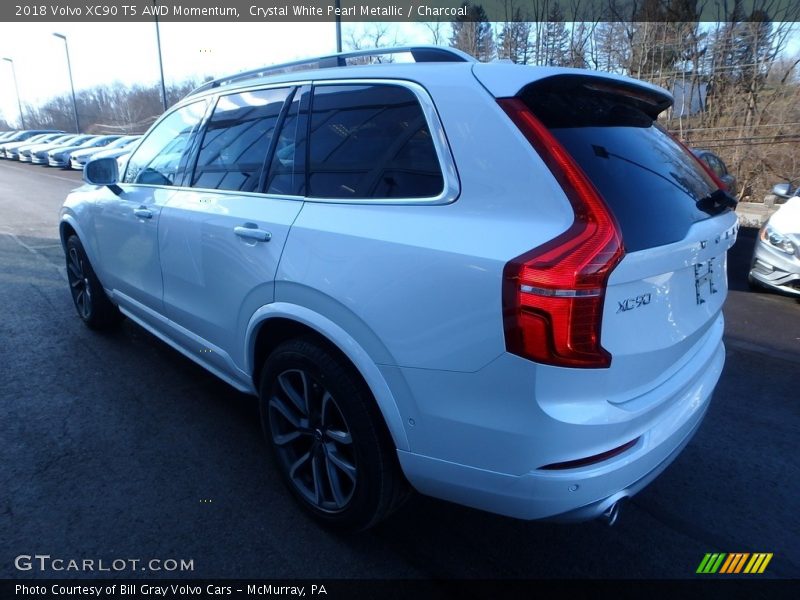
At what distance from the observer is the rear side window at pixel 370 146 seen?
2.05 meters

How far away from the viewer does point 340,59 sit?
105 inches

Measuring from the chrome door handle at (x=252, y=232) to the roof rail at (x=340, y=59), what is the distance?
0.84m

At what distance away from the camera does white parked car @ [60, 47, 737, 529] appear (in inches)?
66.9

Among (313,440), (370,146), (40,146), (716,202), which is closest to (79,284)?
(313,440)

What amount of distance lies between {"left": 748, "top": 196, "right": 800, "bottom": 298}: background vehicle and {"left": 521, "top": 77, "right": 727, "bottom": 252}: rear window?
3.81 metres

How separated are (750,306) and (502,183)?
5056mm

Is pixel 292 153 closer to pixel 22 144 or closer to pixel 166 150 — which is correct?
pixel 166 150

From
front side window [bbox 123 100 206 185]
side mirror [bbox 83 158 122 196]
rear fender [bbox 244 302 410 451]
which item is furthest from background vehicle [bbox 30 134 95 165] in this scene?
rear fender [bbox 244 302 410 451]

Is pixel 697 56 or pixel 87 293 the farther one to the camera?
pixel 697 56

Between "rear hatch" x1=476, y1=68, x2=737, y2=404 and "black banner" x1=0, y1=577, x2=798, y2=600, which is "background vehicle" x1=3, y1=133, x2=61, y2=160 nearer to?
"black banner" x1=0, y1=577, x2=798, y2=600

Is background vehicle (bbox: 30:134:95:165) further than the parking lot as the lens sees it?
Yes

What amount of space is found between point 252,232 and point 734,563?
247cm

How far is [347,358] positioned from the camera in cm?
219

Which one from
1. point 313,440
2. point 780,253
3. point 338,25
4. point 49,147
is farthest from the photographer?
point 49,147
